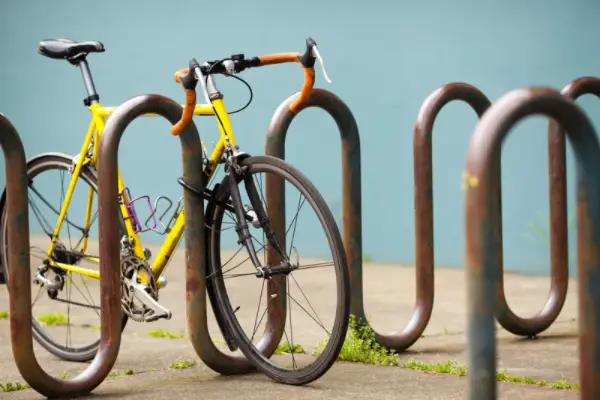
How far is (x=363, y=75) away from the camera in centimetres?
804

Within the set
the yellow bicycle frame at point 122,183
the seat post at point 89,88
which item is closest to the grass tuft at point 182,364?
the yellow bicycle frame at point 122,183

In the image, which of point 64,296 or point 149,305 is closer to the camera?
point 149,305

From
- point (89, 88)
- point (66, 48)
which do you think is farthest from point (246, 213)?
point (66, 48)

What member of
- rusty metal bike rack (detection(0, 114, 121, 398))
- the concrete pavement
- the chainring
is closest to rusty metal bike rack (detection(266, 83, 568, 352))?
the concrete pavement

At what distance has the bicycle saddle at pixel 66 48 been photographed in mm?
4184

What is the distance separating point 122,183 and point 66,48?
62 cm

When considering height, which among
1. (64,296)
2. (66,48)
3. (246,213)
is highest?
(66,48)

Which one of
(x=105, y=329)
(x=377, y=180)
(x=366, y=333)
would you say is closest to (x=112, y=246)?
(x=105, y=329)

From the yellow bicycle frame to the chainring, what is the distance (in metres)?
0.03

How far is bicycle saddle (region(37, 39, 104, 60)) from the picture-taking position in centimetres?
418

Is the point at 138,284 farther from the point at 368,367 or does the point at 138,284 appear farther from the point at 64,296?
the point at 64,296

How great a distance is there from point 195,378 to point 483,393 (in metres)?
1.84

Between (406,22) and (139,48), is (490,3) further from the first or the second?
(139,48)

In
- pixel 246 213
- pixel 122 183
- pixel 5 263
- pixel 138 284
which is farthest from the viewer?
pixel 5 263
